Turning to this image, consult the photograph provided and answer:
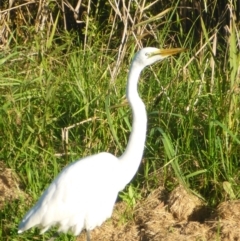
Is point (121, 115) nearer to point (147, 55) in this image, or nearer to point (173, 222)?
point (173, 222)

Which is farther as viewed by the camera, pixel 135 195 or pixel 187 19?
pixel 187 19

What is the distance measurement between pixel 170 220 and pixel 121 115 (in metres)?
0.86

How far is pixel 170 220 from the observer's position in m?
4.40

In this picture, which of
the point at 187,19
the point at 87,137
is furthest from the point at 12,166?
the point at 187,19

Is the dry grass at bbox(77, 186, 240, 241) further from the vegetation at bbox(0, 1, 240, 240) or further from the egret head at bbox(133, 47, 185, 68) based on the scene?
the egret head at bbox(133, 47, 185, 68)

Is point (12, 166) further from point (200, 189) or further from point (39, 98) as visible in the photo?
point (200, 189)

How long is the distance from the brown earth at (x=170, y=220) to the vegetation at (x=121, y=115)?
8 cm

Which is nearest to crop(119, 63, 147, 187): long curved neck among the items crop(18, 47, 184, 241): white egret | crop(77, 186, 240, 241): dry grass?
crop(18, 47, 184, 241): white egret

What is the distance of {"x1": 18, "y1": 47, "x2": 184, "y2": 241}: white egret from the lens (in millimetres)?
3891

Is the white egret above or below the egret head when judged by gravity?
below

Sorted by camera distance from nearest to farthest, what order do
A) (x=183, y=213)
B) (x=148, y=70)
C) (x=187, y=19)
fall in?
(x=183, y=213) → (x=148, y=70) → (x=187, y=19)

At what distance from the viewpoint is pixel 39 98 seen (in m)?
5.30

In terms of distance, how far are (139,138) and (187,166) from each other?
2.57 ft

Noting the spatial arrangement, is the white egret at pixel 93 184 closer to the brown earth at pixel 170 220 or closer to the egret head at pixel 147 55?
the egret head at pixel 147 55
